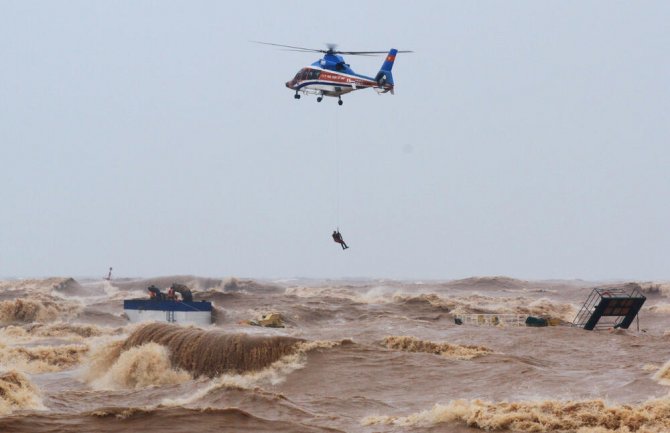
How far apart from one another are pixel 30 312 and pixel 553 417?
42.5 m

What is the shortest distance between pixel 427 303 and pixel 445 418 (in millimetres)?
43508

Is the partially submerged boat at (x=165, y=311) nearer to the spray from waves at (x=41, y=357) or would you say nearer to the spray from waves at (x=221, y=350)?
the spray from waves at (x=41, y=357)

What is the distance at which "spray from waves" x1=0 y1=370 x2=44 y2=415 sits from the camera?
16422 mm

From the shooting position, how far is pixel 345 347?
26.0 m

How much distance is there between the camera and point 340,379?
74.6 feet

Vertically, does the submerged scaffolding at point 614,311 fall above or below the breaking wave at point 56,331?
above

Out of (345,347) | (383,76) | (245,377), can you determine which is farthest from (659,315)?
(245,377)

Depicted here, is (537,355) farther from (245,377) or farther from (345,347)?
(245,377)

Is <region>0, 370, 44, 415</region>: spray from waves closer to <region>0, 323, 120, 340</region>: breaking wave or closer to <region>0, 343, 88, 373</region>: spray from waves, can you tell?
<region>0, 343, 88, 373</region>: spray from waves

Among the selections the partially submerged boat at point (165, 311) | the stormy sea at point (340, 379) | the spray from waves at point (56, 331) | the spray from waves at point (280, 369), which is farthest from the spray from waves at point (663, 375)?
the partially submerged boat at point (165, 311)

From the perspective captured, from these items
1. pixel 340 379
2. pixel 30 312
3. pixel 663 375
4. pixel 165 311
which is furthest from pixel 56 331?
pixel 663 375

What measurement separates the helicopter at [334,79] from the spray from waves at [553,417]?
2150 cm

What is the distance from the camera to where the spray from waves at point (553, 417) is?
14.4 m

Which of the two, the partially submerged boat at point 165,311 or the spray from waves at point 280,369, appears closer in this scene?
the spray from waves at point 280,369
